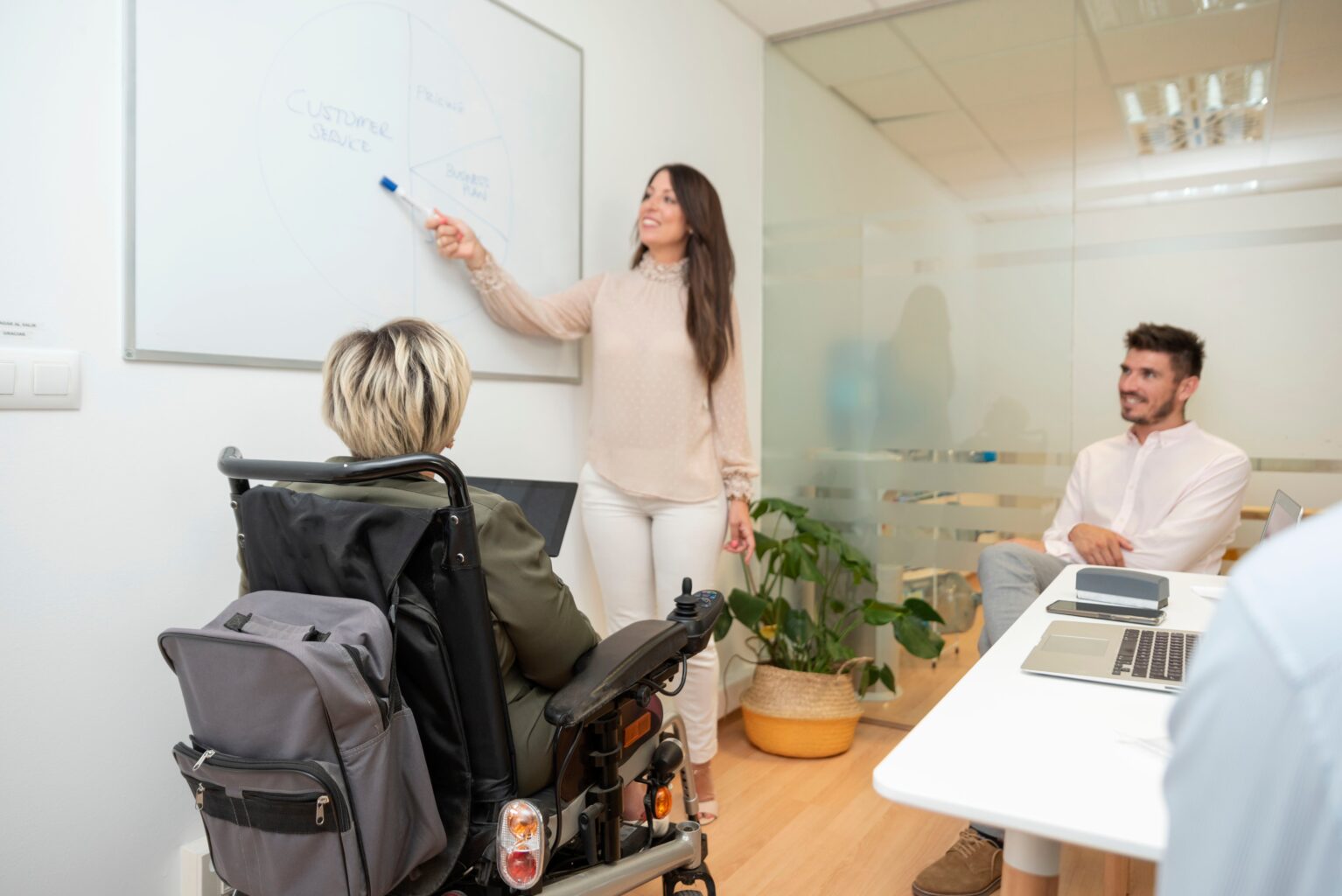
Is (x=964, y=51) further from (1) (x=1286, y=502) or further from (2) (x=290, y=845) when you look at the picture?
(2) (x=290, y=845)

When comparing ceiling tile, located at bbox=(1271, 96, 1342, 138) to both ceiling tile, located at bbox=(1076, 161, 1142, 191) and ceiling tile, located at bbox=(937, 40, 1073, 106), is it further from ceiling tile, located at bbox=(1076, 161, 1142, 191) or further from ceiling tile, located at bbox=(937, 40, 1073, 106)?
ceiling tile, located at bbox=(937, 40, 1073, 106)

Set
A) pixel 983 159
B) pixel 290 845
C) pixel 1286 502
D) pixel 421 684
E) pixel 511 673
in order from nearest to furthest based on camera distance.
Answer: pixel 290 845, pixel 421 684, pixel 511 673, pixel 1286 502, pixel 983 159

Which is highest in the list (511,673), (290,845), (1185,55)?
(1185,55)

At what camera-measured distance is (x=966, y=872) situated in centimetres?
205

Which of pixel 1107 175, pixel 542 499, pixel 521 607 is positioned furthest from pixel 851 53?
pixel 521 607

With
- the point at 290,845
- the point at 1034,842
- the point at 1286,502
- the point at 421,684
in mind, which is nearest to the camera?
the point at 1034,842

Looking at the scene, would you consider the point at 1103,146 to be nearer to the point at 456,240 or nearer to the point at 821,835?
the point at 456,240

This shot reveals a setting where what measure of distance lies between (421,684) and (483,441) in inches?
44.4

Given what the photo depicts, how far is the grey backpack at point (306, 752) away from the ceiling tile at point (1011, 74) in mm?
2748

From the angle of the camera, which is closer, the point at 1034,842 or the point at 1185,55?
the point at 1034,842

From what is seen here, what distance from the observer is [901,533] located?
3273mm

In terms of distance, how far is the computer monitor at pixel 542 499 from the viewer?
1718 mm

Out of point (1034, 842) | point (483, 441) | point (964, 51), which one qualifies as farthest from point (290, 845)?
point (964, 51)

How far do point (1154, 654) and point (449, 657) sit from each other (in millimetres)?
928
